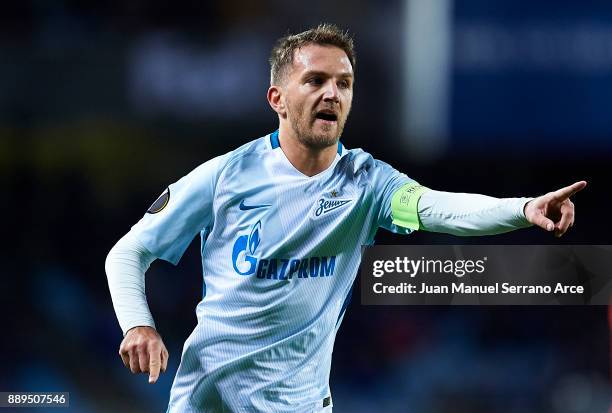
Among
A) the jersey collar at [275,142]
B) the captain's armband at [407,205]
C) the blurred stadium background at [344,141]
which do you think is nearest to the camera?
the captain's armband at [407,205]

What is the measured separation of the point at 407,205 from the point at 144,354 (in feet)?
3.31

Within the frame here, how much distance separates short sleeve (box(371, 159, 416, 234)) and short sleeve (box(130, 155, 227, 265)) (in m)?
0.57

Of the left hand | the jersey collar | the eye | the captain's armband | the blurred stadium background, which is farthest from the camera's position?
the blurred stadium background

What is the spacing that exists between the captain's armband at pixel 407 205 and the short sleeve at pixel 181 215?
65cm

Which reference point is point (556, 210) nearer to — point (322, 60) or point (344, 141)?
point (322, 60)

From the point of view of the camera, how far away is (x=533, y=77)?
6.88 metres

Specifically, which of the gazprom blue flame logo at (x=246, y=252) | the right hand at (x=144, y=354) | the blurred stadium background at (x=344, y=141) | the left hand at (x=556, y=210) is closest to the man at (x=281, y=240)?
the gazprom blue flame logo at (x=246, y=252)

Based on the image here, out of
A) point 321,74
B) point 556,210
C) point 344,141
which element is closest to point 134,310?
point 321,74

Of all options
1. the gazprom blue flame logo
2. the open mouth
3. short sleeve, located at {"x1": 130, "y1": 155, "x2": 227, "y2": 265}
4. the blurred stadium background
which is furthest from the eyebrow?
the blurred stadium background

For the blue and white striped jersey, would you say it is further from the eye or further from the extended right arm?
the eye

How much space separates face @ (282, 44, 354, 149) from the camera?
3.24m

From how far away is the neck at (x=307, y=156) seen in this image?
3.31 meters

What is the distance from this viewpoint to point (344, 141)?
675cm

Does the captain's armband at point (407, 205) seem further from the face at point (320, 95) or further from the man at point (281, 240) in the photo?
the face at point (320, 95)
